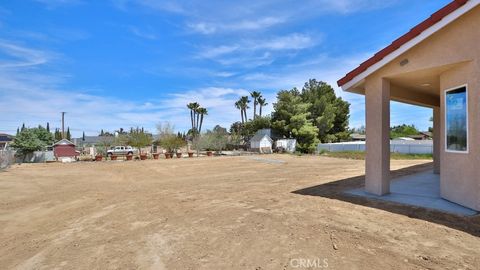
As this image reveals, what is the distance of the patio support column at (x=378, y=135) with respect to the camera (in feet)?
27.2

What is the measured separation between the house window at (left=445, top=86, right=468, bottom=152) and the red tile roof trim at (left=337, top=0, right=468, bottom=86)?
1.58 metres

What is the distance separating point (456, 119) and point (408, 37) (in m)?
2.19

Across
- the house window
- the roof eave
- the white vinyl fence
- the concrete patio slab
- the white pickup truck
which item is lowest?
the concrete patio slab

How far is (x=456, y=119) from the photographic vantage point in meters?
7.09

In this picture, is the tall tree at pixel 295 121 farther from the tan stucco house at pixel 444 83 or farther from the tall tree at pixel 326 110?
the tan stucco house at pixel 444 83

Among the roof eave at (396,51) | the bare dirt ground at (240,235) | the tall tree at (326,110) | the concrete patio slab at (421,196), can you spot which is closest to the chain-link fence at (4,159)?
the bare dirt ground at (240,235)

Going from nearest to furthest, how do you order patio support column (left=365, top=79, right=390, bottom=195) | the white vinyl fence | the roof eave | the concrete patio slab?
the roof eave → the concrete patio slab → patio support column (left=365, top=79, right=390, bottom=195) → the white vinyl fence

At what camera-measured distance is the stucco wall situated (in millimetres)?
6402

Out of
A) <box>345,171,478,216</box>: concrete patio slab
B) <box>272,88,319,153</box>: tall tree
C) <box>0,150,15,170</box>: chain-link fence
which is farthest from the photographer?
<box>272,88,319,153</box>: tall tree

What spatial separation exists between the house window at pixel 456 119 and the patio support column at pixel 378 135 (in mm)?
1384

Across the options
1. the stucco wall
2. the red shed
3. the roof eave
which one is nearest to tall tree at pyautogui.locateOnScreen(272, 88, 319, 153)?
the red shed

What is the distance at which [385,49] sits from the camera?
7.88 metres

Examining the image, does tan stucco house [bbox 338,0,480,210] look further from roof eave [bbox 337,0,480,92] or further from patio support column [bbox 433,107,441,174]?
patio support column [bbox 433,107,441,174]

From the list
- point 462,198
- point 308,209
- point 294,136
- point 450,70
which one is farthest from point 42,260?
point 294,136
